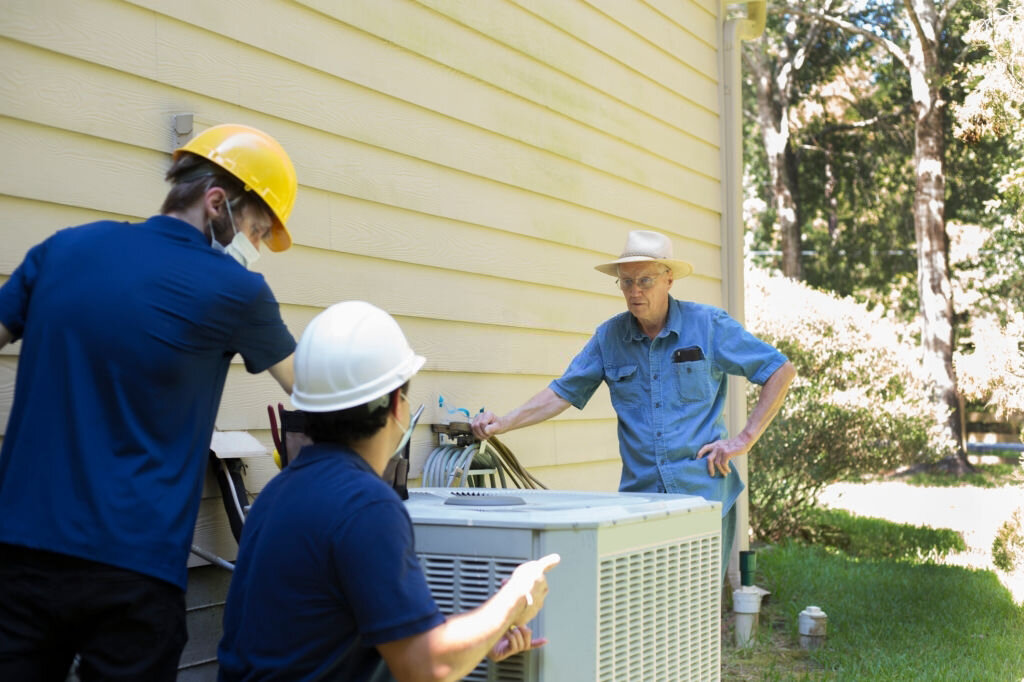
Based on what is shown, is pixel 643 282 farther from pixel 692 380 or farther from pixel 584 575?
pixel 584 575

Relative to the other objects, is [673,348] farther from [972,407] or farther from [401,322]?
[972,407]

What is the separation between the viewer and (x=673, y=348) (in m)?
3.85

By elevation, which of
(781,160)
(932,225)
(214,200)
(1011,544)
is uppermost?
(781,160)

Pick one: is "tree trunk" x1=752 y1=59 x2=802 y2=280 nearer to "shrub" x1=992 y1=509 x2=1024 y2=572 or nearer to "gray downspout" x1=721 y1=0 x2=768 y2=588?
"shrub" x1=992 y1=509 x2=1024 y2=572

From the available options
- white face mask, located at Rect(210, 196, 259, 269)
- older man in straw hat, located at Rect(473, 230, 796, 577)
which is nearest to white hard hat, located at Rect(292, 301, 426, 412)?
white face mask, located at Rect(210, 196, 259, 269)

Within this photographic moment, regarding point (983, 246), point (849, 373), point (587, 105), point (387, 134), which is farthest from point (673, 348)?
point (983, 246)

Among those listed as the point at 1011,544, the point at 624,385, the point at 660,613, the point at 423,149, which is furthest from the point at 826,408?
the point at 660,613

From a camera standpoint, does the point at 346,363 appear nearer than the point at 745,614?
Yes

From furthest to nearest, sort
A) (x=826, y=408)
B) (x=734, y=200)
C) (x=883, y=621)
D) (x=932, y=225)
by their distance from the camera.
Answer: (x=932, y=225) < (x=826, y=408) < (x=734, y=200) < (x=883, y=621)

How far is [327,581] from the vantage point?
173cm

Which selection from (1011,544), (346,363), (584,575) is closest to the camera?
(346,363)

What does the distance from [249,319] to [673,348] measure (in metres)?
2.03

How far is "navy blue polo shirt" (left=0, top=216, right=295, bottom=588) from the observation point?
190cm

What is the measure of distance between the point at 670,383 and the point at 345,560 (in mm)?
2287
